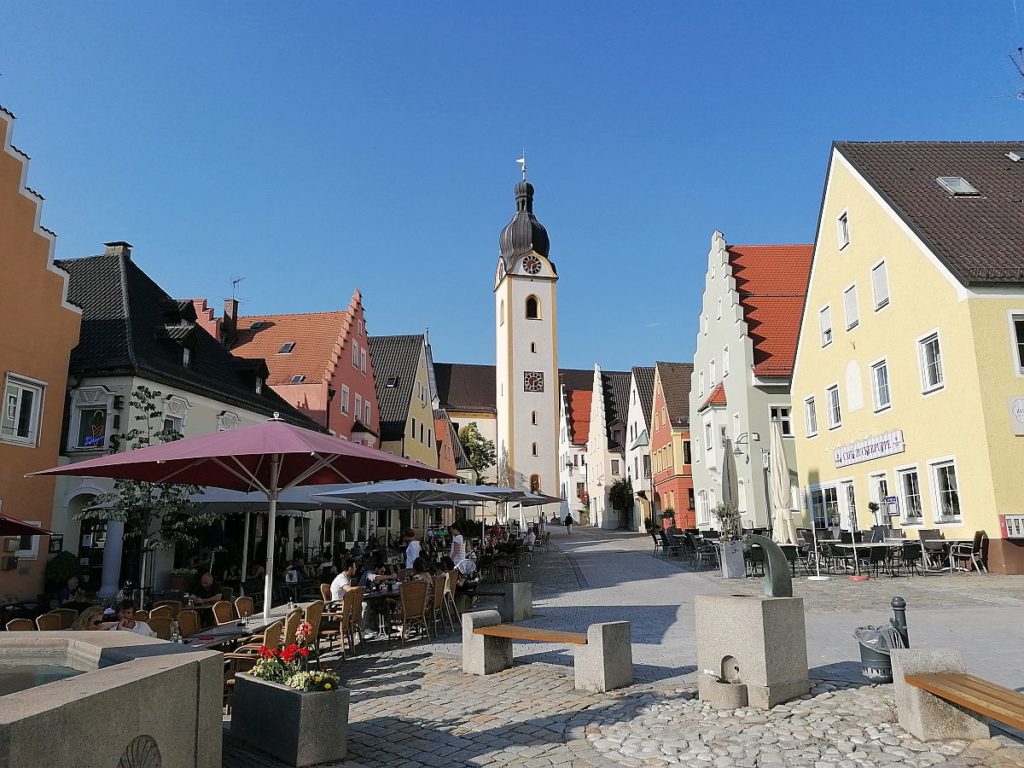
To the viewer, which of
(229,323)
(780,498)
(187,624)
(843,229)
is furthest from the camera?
(229,323)

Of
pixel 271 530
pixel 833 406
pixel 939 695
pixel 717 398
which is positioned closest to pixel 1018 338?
pixel 833 406

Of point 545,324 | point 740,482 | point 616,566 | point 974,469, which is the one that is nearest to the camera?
point 974,469

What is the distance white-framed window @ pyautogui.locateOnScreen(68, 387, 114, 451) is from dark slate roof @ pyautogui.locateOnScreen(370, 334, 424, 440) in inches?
874

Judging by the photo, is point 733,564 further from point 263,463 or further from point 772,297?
point 772,297

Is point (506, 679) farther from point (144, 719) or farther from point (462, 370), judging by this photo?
point (462, 370)

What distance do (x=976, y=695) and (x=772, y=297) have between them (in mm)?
29314

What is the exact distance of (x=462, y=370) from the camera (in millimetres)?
96250

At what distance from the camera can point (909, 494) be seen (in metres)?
20.2

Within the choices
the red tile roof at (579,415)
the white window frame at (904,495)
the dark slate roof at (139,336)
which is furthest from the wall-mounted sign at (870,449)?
the red tile roof at (579,415)

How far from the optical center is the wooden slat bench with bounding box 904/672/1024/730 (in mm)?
4707

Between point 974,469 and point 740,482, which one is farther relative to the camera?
point 740,482

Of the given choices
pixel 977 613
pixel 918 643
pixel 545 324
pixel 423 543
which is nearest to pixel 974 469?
pixel 977 613

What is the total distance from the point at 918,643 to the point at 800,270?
27.3 metres

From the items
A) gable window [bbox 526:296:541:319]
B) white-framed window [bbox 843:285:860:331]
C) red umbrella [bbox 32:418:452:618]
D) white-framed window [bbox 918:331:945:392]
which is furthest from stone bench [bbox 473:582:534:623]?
gable window [bbox 526:296:541:319]
